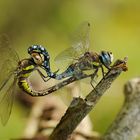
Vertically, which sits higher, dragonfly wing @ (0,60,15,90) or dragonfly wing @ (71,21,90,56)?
dragonfly wing @ (71,21,90,56)

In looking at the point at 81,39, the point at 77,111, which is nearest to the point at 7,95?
the point at 81,39

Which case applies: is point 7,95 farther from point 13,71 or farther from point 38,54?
point 38,54

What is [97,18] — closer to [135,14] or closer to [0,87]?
[135,14]

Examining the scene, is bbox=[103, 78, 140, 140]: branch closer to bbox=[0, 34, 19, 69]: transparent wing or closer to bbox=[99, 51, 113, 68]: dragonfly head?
bbox=[99, 51, 113, 68]: dragonfly head

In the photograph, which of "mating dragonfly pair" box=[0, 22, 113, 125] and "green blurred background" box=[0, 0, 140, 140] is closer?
"mating dragonfly pair" box=[0, 22, 113, 125]

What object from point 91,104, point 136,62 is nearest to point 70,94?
point 91,104

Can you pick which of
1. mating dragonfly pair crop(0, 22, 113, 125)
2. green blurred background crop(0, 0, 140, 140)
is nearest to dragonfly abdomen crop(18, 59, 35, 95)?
mating dragonfly pair crop(0, 22, 113, 125)
